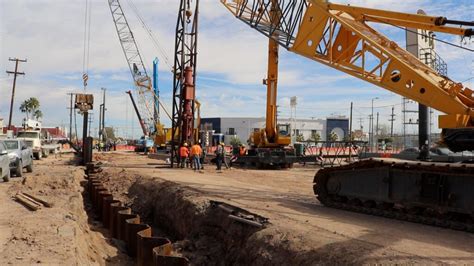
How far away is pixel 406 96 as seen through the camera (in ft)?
36.7

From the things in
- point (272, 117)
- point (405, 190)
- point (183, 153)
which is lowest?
point (405, 190)

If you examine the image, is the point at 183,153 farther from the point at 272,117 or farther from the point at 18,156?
the point at 18,156

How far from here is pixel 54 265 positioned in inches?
257

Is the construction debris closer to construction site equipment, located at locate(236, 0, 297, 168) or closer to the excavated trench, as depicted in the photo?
the excavated trench

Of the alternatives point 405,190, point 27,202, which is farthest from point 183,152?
point 405,190

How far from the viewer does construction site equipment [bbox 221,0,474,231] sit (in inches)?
362

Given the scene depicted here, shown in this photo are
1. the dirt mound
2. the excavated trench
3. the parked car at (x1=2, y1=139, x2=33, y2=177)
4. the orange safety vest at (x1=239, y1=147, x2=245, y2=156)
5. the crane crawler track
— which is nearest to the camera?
the dirt mound

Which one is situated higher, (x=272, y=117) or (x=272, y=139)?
(x=272, y=117)

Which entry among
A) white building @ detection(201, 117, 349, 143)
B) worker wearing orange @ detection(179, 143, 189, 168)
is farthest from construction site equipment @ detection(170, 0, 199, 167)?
white building @ detection(201, 117, 349, 143)

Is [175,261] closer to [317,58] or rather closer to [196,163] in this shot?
[317,58]

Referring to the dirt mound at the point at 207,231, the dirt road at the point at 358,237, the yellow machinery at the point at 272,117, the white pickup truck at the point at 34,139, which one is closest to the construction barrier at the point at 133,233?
the dirt mound at the point at 207,231

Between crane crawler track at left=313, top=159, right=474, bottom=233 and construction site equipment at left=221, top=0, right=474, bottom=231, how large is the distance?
0.02 metres

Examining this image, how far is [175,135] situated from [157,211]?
15.9m

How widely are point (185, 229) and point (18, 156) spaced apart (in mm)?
12014
